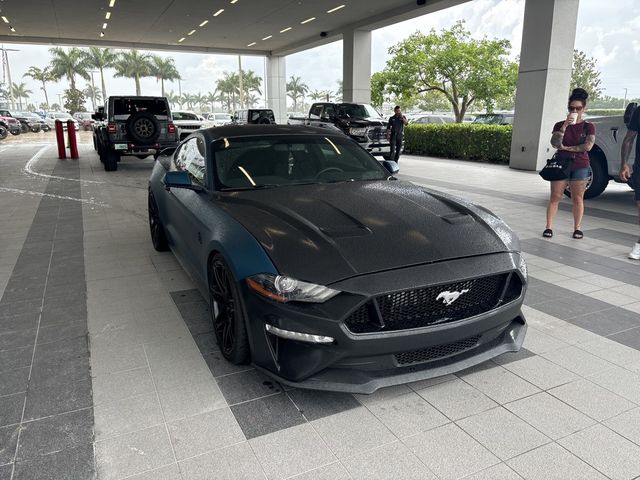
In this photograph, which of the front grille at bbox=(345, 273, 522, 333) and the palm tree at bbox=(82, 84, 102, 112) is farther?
the palm tree at bbox=(82, 84, 102, 112)

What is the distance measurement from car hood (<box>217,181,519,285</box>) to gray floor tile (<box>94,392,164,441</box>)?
105 centimetres

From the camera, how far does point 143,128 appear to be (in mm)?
13078

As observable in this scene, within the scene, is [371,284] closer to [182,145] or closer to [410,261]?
[410,261]

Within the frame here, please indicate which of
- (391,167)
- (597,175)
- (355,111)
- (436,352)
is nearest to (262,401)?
(436,352)

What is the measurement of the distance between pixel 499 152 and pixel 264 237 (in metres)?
13.7

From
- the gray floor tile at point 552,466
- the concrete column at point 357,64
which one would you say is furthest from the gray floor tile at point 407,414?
the concrete column at point 357,64

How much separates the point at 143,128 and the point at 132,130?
0.29 meters

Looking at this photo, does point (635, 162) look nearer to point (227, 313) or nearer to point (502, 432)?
point (502, 432)

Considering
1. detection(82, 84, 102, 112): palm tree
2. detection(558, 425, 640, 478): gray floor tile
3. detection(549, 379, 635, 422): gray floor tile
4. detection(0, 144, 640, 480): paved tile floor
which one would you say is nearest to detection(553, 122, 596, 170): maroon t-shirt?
detection(0, 144, 640, 480): paved tile floor

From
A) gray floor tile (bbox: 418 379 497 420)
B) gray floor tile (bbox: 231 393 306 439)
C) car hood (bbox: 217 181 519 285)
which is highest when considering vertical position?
car hood (bbox: 217 181 519 285)

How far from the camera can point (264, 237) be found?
276 centimetres

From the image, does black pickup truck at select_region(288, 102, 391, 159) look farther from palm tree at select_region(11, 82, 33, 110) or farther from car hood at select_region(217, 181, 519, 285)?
palm tree at select_region(11, 82, 33, 110)

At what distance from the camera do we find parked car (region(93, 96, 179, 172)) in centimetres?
1299

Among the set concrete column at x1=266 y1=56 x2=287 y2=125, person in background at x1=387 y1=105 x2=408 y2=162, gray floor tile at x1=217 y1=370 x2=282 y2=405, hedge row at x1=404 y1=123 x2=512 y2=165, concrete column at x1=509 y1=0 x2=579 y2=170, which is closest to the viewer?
gray floor tile at x1=217 y1=370 x2=282 y2=405
